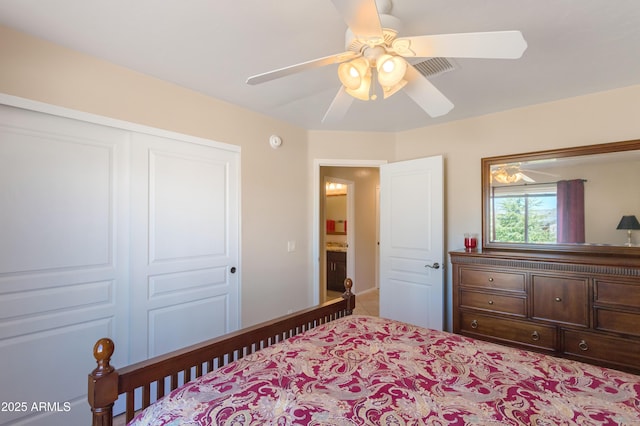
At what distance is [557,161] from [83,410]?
3991mm

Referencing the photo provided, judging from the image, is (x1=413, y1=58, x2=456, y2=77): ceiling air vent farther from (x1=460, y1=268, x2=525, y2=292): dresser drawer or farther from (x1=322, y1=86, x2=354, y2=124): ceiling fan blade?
(x1=460, y1=268, x2=525, y2=292): dresser drawer

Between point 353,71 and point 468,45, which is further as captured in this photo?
point 353,71

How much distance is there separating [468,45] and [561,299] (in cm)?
204

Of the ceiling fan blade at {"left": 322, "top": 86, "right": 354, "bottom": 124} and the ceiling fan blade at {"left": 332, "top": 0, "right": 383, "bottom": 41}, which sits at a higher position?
the ceiling fan blade at {"left": 332, "top": 0, "right": 383, "bottom": 41}

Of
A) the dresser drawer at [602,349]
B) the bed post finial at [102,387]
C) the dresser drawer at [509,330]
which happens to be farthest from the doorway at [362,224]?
the bed post finial at [102,387]

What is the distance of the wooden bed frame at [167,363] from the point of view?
3.47 ft

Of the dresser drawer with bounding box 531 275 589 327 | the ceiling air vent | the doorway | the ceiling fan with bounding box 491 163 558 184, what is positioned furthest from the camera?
the doorway

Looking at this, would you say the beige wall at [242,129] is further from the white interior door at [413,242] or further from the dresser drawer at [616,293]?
the dresser drawer at [616,293]

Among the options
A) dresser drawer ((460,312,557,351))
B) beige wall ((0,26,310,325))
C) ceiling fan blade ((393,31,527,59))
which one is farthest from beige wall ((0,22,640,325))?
ceiling fan blade ((393,31,527,59))

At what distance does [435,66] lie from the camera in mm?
1980

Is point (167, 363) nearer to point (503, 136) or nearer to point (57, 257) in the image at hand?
point (57, 257)

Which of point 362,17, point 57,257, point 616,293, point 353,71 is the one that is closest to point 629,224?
point 616,293

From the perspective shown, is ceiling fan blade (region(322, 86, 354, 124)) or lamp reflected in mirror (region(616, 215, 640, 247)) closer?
ceiling fan blade (region(322, 86, 354, 124))

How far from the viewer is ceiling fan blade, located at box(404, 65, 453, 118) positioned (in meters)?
1.47
